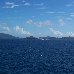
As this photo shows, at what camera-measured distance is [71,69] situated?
10350 cm

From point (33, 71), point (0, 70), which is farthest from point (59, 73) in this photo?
point (0, 70)

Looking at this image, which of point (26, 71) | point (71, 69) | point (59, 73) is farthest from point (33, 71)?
point (71, 69)

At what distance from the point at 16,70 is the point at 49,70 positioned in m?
13.2

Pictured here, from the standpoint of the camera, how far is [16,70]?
97.7 meters

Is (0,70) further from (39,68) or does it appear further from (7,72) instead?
(39,68)

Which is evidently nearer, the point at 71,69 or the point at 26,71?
the point at 26,71

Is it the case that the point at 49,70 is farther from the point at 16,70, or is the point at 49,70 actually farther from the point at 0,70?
the point at 0,70

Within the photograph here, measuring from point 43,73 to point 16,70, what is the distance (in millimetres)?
11733

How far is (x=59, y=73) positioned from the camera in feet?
306

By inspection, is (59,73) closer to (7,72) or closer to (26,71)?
(26,71)

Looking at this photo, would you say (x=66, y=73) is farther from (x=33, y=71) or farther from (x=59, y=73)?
(x=33, y=71)

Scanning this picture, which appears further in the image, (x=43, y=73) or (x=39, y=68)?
(x=39, y=68)

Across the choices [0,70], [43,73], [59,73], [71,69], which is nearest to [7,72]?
[0,70]

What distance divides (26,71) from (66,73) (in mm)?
15677
